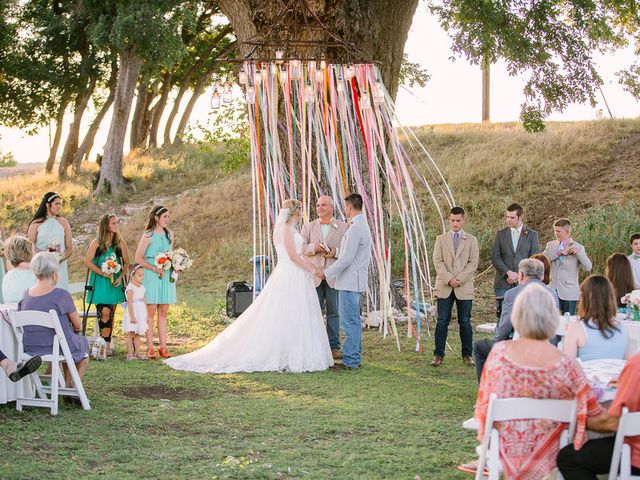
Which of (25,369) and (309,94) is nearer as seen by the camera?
(25,369)

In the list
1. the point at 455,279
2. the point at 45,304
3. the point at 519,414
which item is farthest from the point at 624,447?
the point at 455,279

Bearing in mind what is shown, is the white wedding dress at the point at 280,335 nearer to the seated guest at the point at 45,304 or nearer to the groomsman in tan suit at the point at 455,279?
the groomsman in tan suit at the point at 455,279

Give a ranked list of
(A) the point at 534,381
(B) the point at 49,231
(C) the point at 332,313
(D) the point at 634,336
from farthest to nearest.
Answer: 1. (B) the point at 49,231
2. (C) the point at 332,313
3. (D) the point at 634,336
4. (A) the point at 534,381

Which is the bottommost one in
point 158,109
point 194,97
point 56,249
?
point 56,249

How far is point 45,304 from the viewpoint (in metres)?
7.66

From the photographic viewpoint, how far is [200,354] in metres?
9.91

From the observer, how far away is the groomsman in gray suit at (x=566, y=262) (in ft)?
33.5

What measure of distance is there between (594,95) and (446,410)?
25.6 ft

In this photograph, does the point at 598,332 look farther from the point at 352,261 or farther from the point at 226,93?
the point at 226,93

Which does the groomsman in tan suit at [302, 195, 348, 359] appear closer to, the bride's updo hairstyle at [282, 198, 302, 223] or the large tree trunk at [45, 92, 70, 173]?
the bride's updo hairstyle at [282, 198, 302, 223]

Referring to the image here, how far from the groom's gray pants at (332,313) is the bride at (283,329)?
20.9 inches

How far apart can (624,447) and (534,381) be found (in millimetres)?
510

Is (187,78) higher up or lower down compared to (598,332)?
higher up

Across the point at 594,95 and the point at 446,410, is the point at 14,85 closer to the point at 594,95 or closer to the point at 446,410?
the point at 594,95
